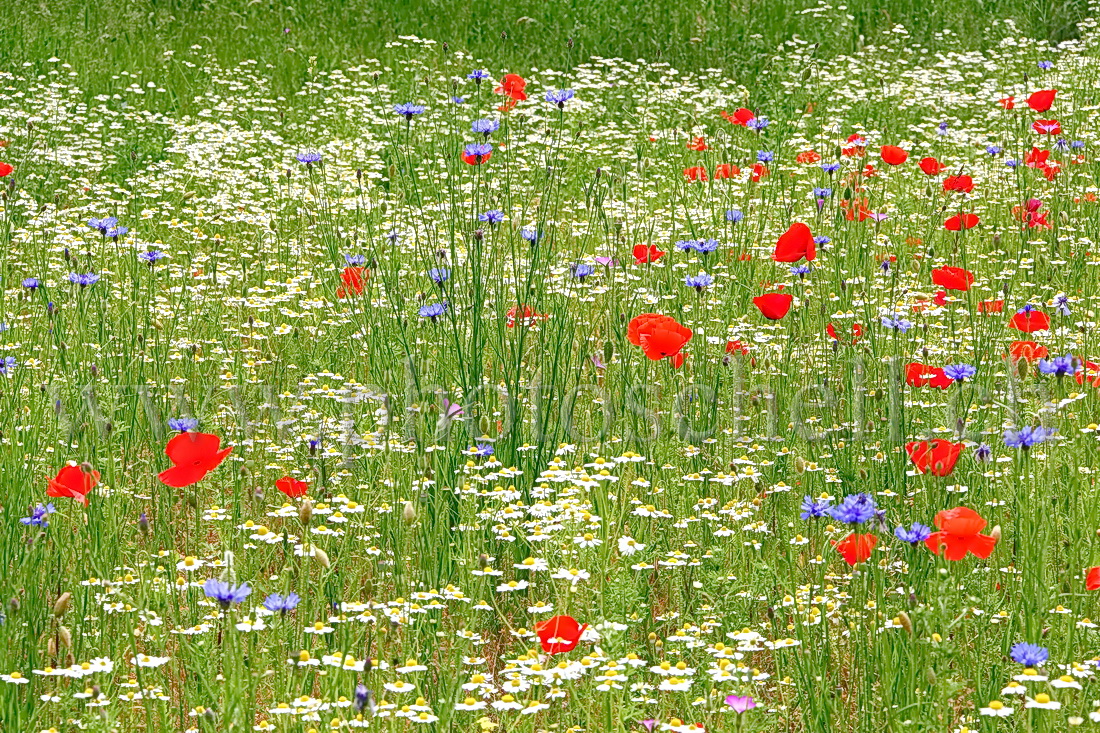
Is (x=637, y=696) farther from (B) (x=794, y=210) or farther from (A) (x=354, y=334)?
(B) (x=794, y=210)

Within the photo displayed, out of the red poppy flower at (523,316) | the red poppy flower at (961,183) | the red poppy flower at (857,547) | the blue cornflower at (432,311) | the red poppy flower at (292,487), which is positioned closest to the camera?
the red poppy flower at (857,547)

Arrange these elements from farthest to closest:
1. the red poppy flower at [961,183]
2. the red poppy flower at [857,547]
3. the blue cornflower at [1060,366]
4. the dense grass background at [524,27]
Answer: the dense grass background at [524,27] → the red poppy flower at [961,183] → the blue cornflower at [1060,366] → the red poppy flower at [857,547]

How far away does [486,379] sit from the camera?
12.5 ft

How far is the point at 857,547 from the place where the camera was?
2205mm

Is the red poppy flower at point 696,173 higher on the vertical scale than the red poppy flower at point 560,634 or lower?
higher

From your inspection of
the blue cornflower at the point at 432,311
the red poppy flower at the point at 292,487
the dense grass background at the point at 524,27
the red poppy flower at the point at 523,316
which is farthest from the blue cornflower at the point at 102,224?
the dense grass background at the point at 524,27

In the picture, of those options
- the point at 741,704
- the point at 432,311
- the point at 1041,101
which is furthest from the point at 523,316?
the point at 1041,101

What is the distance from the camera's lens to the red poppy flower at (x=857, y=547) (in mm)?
2210

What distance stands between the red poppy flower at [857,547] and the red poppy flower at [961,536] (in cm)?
12

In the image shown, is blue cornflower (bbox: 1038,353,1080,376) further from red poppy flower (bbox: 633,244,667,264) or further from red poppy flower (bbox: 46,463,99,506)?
red poppy flower (bbox: 46,463,99,506)

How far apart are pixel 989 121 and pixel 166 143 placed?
452cm

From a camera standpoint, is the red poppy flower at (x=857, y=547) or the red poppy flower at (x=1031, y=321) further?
the red poppy flower at (x=1031, y=321)

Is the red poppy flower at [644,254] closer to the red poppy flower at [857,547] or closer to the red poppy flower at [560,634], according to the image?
the red poppy flower at [857,547]

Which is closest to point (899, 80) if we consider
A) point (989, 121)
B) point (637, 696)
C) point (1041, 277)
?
point (989, 121)
